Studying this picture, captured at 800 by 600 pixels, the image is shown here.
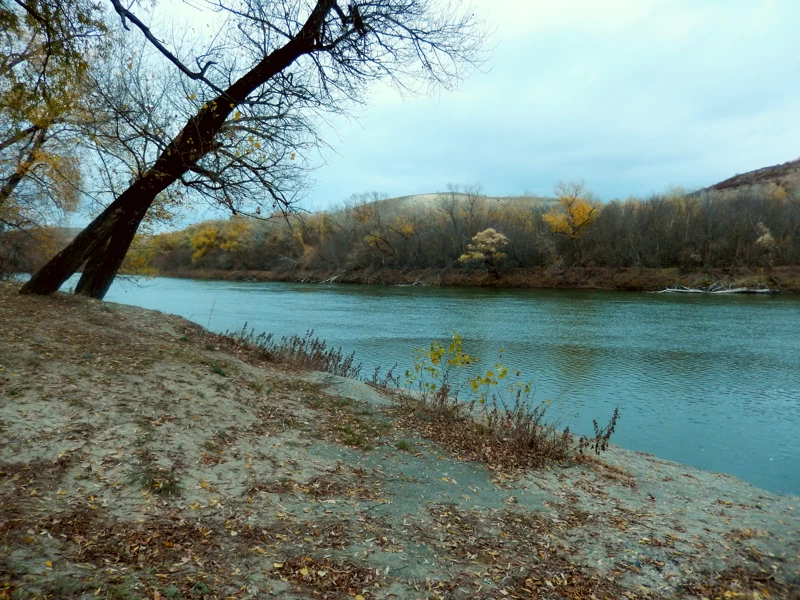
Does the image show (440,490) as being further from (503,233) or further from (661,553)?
(503,233)

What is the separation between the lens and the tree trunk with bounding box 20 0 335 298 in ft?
29.9

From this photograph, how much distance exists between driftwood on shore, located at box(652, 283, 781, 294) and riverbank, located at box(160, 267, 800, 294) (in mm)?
657

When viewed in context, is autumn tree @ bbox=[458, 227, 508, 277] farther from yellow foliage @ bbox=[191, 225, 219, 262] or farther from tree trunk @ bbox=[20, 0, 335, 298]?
tree trunk @ bbox=[20, 0, 335, 298]

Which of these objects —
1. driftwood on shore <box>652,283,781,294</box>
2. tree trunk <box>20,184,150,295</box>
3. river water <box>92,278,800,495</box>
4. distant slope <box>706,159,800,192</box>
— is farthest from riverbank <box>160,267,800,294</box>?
distant slope <box>706,159,800,192</box>

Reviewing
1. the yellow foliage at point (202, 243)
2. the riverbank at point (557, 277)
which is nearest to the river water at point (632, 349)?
the riverbank at point (557, 277)

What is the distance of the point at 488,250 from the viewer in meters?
60.6

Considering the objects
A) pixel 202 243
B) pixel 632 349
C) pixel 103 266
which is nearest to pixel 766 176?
pixel 202 243

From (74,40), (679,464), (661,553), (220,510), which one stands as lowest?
(679,464)

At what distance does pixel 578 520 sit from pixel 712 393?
38.4 ft

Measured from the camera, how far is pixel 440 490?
6488 mm

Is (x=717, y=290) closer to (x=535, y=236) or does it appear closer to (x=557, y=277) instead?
(x=557, y=277)

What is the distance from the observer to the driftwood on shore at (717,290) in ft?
154

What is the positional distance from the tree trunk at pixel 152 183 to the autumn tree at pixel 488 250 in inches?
1978

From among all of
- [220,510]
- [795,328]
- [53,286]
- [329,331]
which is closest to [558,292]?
[795,328]
